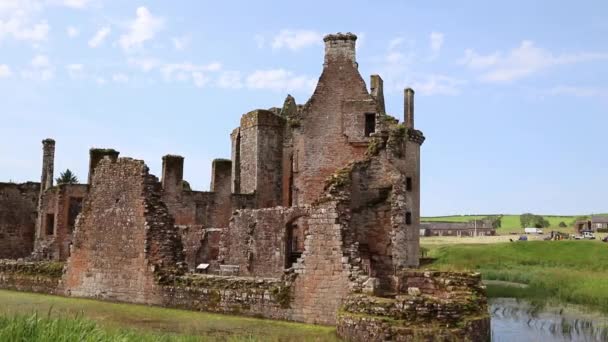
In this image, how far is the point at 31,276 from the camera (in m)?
23.0

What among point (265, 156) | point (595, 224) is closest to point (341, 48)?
point (265, 156)

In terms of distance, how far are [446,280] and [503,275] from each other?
77.6 feet

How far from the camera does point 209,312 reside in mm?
17594

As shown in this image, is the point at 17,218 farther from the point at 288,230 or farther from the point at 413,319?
the point at 413,319

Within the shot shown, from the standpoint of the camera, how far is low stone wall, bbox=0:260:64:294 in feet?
73.3

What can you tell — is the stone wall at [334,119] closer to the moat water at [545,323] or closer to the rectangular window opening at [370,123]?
the rectangular window opening at [370,123]

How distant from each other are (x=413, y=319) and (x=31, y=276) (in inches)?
573

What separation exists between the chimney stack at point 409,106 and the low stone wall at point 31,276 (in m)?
14.3

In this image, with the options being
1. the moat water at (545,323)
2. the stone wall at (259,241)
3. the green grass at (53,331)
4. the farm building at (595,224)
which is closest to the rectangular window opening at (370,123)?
the stone wall at (259,241)

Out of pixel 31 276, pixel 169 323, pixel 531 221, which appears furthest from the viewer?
pixel 531 221

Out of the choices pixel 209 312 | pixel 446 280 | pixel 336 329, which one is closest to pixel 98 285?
pixel 209 312

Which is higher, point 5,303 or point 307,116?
point 307,116

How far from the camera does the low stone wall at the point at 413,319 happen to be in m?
13.4

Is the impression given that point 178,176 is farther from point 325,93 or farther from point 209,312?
point 209,312
